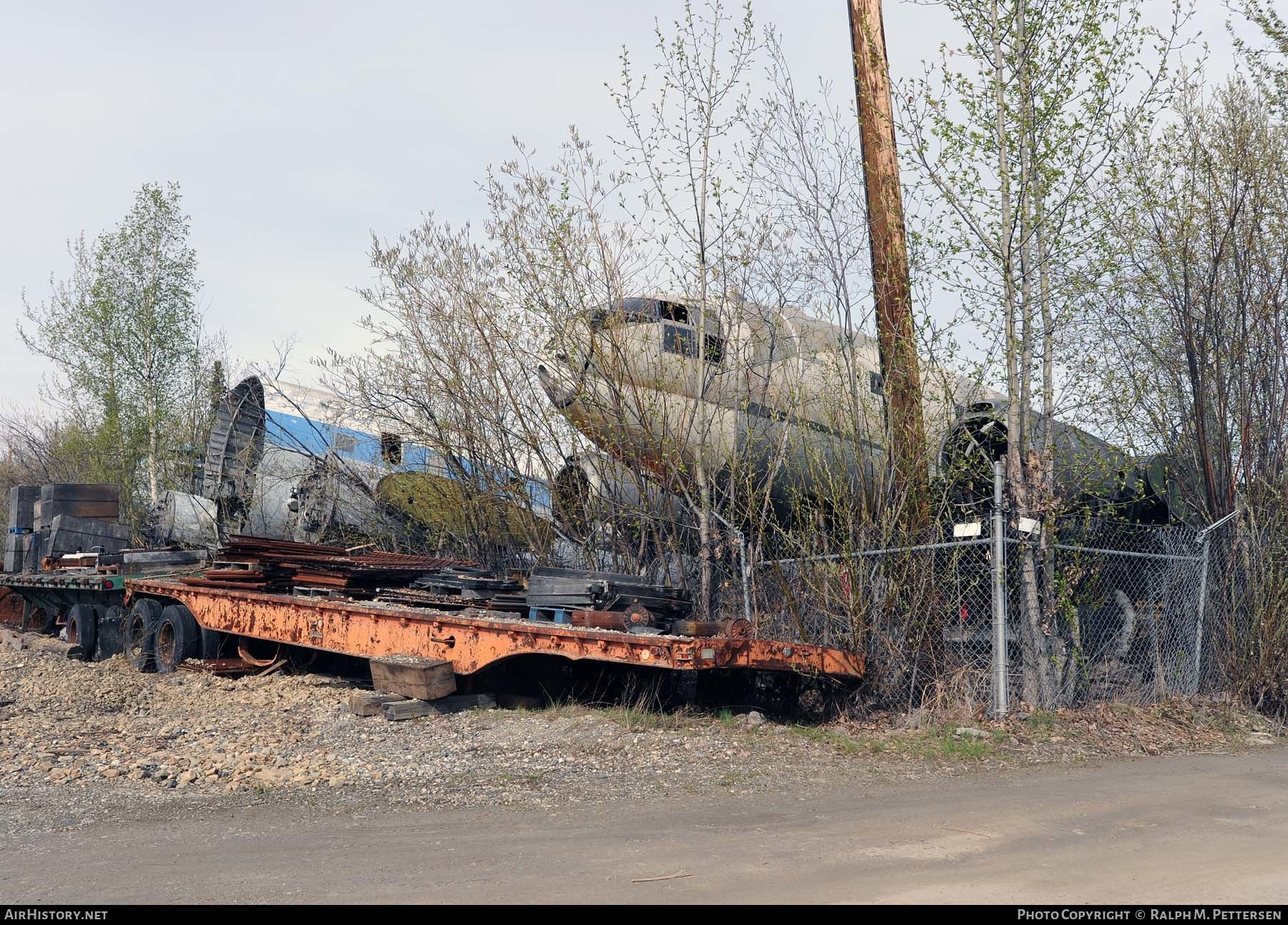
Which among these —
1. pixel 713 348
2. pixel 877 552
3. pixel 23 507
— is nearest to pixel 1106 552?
pixel 877 552

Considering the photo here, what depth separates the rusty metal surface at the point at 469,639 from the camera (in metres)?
7.93

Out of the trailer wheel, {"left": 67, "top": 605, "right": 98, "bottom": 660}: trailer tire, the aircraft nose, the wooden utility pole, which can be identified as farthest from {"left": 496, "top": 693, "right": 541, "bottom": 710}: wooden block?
{"left": 67, "top": 605, "right": 98, "bottom": 660}: trailer tire

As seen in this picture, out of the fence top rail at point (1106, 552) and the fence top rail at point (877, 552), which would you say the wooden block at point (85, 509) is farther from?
the fence top rail at point (1106, 552)

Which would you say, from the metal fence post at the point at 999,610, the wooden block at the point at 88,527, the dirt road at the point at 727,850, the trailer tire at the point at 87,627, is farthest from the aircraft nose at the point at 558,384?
the wooden block at the point at 88,527

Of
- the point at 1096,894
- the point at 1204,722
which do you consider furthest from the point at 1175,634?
the point at 1096,894

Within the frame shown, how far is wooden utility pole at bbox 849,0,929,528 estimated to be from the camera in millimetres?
9289

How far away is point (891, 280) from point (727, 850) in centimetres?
570

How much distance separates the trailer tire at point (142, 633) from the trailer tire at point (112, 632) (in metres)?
0.61

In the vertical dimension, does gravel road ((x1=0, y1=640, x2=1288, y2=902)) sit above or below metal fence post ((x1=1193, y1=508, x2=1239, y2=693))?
below

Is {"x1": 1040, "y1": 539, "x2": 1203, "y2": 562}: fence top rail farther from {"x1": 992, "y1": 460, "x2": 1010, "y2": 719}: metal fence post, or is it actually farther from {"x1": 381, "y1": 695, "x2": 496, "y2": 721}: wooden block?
{"x1": 381, "y1": 695, "x2": 496, "y2": 721}: wooden block

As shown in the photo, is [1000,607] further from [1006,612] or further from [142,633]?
[142,633]

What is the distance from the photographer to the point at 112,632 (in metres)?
15.5

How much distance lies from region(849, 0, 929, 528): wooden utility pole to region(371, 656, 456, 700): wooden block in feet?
13.7
